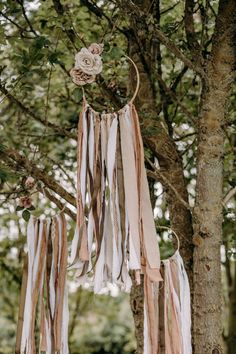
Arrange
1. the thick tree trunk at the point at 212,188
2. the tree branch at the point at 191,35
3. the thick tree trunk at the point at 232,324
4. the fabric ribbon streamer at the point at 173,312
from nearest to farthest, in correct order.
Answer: the fabric ribbon streamer at the point at 173,312
the thick tree trunk at the point at 212,188
the tree branch at the point at 191,35
the thick tree trunk at the point at 232,324

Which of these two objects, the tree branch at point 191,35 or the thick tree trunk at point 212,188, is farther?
the tree branch at point 191,35

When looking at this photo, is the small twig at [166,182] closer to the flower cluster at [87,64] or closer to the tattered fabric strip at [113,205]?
the tattered fabric strip at [113,205]

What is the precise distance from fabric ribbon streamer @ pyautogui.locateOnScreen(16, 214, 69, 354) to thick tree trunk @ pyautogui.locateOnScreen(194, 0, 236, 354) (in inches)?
19.5

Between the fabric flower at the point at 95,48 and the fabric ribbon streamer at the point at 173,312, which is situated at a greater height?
the fabric flower at the point at 95,48

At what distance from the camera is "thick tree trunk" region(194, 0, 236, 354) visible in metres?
2.25

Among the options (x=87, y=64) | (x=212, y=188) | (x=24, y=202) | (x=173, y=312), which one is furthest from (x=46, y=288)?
(x=87, y=64)

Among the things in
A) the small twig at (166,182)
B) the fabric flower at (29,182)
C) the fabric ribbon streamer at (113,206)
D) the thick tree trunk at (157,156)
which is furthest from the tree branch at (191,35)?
the fabric flower at (29,182)

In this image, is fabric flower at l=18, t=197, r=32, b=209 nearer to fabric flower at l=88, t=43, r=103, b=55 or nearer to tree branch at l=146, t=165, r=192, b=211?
tree branch at l=146, t=165, r=192, b=211

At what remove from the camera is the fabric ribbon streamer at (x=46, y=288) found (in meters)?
2.21

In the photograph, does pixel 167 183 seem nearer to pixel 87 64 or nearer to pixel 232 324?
pixel 87 64

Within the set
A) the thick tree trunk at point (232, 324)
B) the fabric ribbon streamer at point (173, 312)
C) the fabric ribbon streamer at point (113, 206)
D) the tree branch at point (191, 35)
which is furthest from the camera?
the thick tree trunk at point (232, 324)

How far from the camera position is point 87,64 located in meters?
2.01

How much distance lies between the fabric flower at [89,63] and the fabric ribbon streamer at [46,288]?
59 cm

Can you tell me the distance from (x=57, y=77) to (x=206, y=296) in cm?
224
